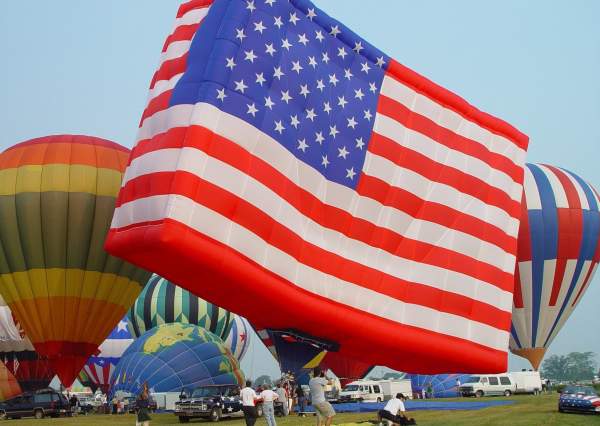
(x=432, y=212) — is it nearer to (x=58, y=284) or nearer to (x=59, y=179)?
(x=59, y=179)

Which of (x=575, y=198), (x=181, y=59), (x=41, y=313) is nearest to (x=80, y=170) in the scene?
(x=41, y=313)

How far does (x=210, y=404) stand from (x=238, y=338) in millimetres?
32020

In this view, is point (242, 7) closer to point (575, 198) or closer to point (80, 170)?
point (80, 170)

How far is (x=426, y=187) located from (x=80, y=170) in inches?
599

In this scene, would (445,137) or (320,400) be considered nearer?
(320,400)

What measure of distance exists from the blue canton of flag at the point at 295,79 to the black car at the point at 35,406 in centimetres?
2185

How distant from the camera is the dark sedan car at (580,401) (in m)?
23.5

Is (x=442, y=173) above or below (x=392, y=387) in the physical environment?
above

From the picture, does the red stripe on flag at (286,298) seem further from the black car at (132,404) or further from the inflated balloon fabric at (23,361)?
the inflated balloon fabric at (23,361)

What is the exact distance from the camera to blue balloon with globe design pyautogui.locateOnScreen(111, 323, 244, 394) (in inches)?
1227

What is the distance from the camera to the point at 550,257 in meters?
39.8

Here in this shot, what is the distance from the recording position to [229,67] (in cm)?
1498

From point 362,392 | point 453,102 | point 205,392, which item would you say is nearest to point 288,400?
point 453,102

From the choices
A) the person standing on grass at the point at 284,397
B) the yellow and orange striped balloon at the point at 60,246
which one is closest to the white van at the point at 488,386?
the yellow and orange striped balloon at the point at 60,246
